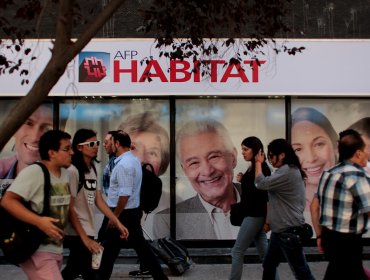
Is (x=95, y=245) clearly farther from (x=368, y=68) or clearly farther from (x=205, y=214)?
(x=368, y=68)

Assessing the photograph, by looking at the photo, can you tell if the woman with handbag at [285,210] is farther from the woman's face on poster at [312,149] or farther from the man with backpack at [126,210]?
the woman's face on poster at [312,149]

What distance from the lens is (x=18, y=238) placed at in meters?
4.02

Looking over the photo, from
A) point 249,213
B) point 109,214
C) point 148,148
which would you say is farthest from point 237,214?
point 148,148

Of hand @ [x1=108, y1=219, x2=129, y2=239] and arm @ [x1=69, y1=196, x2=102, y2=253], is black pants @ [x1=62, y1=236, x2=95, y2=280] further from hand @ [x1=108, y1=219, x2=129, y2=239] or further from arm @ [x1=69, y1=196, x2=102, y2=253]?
arm @ [x1=69, y1=196, x2=102, y2=253]

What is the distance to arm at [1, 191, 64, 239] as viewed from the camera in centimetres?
395

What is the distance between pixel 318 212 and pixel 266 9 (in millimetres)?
2074

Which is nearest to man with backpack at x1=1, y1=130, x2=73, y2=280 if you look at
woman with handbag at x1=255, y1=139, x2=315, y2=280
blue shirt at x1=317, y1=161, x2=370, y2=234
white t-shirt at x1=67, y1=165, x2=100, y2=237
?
white t-shirt at x1=67, y1=165, x2=100, y2=237

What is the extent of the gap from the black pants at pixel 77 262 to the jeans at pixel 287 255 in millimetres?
1900

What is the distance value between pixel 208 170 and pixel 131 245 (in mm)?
3210

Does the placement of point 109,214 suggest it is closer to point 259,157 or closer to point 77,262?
point 77,262

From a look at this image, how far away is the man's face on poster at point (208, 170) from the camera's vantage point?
923 cm

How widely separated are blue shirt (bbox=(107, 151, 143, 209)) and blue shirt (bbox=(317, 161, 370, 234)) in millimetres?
2439

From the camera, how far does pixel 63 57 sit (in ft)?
12.9

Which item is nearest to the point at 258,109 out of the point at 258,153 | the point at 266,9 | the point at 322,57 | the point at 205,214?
the point at 322,57
